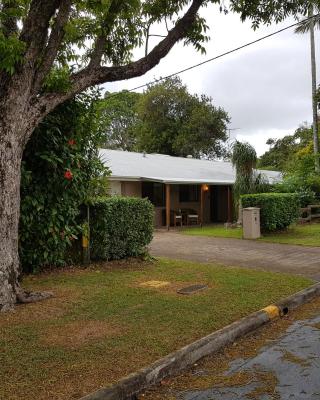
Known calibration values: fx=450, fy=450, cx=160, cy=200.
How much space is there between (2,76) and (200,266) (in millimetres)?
5883

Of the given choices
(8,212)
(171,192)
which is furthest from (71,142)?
(171,192)

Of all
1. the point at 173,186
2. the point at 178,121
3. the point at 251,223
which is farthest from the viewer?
the point at 178,121

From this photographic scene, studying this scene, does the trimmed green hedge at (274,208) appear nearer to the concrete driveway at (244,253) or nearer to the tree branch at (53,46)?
the concrete driveway at (244,253)

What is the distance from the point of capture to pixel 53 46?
690 cm

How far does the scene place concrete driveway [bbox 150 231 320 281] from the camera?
411 inches

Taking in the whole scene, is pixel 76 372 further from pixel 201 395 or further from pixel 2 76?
pixel 2 76

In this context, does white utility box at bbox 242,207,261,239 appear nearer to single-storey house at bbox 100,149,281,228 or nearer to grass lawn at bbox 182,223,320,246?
grass lawn at bbox 182,223,320,246

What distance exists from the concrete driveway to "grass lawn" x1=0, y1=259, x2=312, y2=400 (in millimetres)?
1250

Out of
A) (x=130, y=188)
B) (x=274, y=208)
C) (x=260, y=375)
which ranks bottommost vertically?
(x=260, y=375)

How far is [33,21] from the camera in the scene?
6488 mm

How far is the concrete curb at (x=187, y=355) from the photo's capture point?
12.8 feet

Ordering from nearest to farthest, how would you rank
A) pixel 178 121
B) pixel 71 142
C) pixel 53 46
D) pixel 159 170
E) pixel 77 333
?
pixel 77 333 → pixel 53 46 → pixel 71 142 → pixel 159 170 → pixel 178 121

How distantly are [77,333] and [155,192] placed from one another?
17.7 m

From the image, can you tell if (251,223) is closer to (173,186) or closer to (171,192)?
(171,192)
